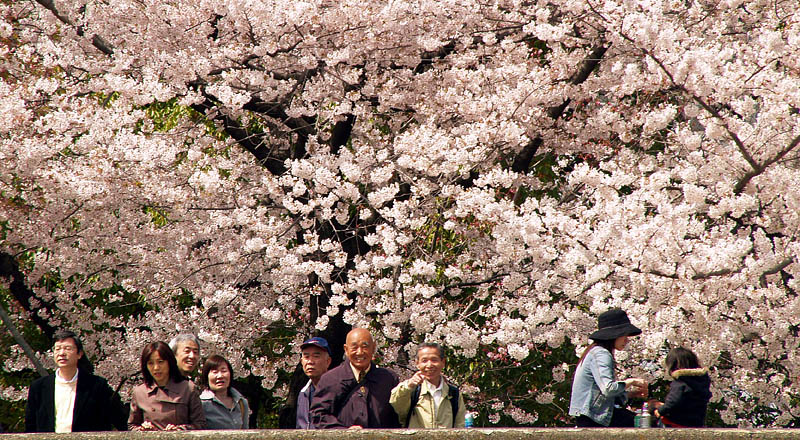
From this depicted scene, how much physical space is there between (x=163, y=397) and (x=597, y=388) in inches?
110

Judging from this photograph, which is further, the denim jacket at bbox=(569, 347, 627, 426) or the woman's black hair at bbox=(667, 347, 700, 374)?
the woman's black hair at bbox=(667, 347, 700, 374)

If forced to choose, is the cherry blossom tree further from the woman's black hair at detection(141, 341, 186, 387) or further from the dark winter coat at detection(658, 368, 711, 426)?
the woman's black hair at detection(141, 341, 186, 387)

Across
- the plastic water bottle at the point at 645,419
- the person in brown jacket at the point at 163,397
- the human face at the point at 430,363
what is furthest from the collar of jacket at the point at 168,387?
the plastic water bottle at the point at 645,419

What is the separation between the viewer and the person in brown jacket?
561cm

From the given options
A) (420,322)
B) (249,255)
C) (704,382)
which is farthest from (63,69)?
(704,382)

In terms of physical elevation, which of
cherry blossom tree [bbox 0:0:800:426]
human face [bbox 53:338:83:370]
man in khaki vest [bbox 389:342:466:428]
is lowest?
man in khaki vest [bbox 389:342:466:428]

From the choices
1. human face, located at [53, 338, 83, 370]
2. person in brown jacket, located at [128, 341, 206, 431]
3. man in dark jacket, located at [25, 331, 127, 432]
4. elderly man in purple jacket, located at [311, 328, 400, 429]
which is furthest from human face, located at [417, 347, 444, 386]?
human face, located at [53, 338, 83, 370]

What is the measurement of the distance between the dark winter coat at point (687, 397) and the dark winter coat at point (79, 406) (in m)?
3.74

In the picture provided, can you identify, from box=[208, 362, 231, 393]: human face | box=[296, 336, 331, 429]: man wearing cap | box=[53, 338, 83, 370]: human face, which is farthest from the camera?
box=[296, 336, 331, 429]: man wearing cap

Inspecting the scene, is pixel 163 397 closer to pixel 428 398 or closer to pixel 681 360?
pixel 428 398

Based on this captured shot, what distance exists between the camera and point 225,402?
5996 mm

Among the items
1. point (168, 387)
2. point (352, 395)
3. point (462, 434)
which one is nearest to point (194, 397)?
point (168, 387)

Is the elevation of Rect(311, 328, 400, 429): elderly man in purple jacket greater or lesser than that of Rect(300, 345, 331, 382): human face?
lesser

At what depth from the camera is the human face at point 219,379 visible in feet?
19.5
